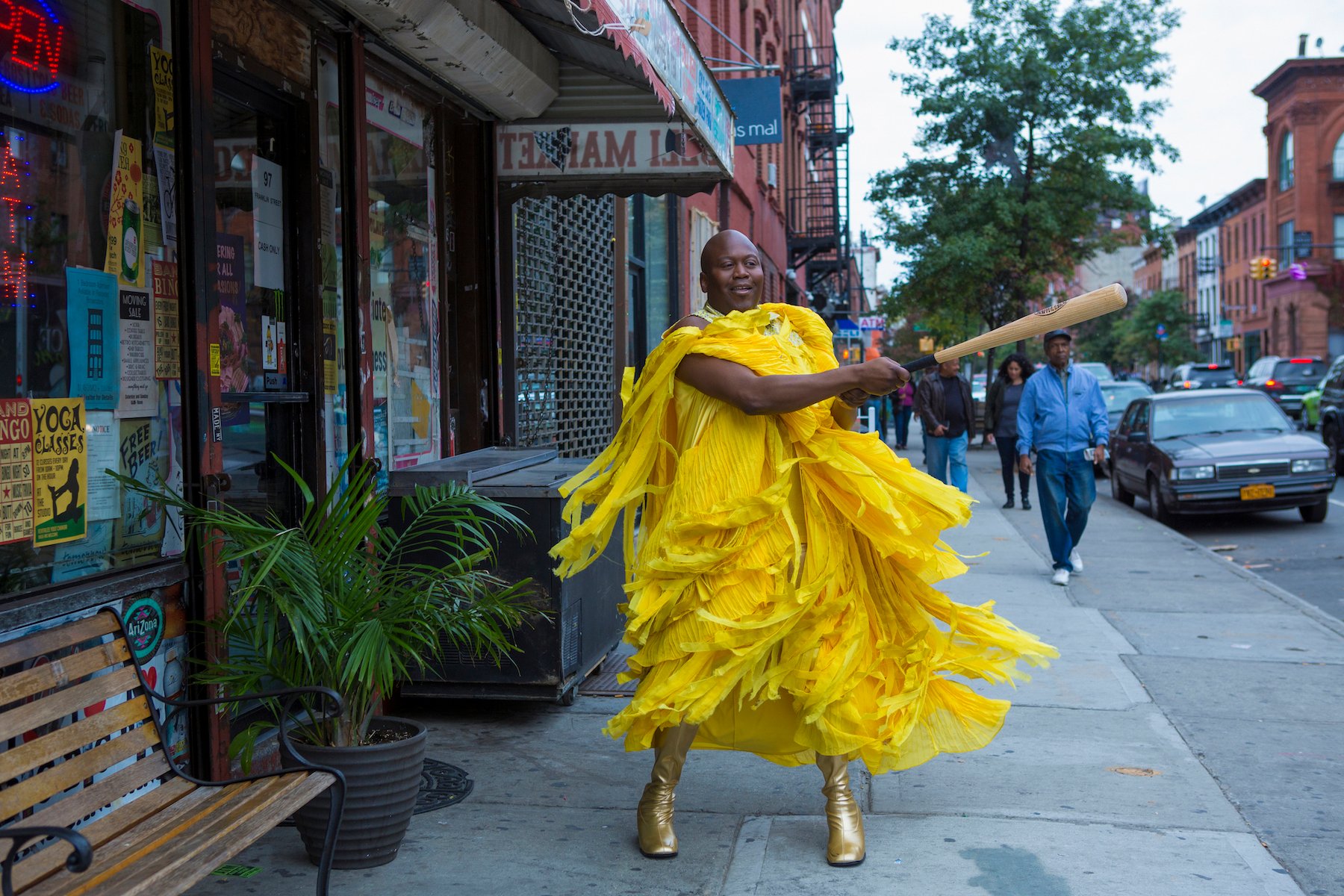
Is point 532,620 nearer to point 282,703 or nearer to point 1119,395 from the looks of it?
point 282,703

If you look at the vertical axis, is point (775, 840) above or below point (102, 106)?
below

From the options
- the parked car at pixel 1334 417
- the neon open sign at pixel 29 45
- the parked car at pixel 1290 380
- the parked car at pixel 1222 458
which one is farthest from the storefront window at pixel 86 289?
the parked car at pixel 1290 380

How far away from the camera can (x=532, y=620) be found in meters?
5.04

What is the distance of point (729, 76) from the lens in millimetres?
18297

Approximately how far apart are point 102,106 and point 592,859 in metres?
2.72

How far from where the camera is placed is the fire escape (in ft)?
93.9

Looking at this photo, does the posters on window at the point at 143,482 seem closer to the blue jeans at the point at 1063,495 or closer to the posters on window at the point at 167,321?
the posters on window at the point at 167,321

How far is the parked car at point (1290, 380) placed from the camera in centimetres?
2856

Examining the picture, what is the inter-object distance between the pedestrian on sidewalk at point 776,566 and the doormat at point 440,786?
859 millimetres

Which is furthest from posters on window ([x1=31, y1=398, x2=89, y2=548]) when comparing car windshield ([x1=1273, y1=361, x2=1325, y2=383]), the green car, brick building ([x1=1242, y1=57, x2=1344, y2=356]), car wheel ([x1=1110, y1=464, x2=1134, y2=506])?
brick building ([x1=1242, y1=57, x2=1344, y2=356])

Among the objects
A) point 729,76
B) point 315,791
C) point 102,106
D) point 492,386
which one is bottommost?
point 315,791

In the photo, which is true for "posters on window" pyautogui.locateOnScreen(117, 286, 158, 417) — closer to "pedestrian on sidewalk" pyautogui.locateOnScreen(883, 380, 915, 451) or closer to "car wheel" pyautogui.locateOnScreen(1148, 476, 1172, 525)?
"car wheel" pyautogui.locateOnScreen(1148, 476, 1172, 525)

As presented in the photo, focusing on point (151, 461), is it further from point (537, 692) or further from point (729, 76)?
point (729, 76)

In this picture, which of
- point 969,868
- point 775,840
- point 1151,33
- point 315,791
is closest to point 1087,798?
point 969,868
